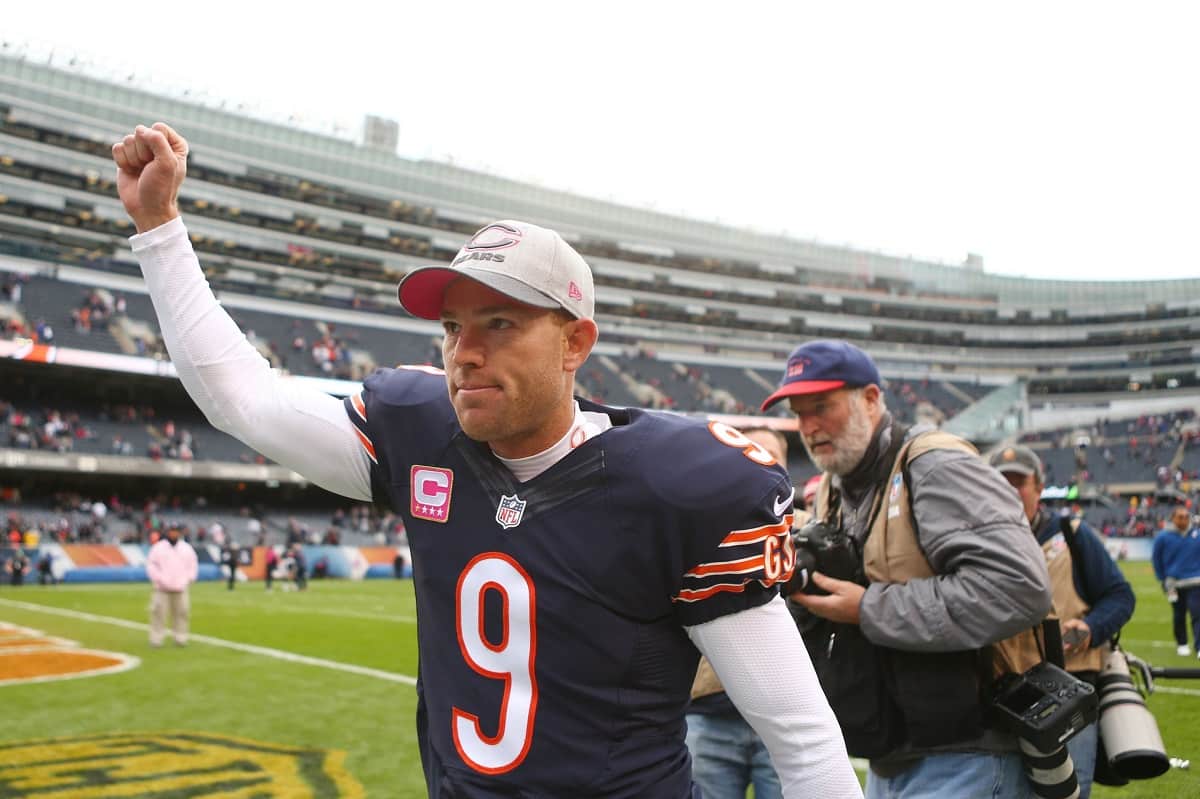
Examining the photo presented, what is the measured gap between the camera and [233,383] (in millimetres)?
2059

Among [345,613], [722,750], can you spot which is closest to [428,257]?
[345,613]

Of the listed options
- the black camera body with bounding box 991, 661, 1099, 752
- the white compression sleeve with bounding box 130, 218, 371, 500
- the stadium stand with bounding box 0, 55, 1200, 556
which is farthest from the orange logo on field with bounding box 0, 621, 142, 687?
the stadium stand with bounding box 0, 55, 1200, 556

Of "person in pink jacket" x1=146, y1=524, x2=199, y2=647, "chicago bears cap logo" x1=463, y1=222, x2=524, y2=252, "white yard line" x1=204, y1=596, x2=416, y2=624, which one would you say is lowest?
"white yard line" x1=204, y1=596, x2=416, y2=624

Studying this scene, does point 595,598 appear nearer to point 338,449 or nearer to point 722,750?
point 338,449

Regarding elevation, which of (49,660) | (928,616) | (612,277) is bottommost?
(49,660)

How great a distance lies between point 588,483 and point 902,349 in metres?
72.4

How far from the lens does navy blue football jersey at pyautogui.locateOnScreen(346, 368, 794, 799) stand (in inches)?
72.5

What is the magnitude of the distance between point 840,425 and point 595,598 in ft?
4.61

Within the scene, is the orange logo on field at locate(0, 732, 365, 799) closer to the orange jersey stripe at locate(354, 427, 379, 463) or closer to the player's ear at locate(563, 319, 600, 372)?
the orange jersey stripe at locate(354, 427, 379, 463)

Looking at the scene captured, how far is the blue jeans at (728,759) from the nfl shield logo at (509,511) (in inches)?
87.1

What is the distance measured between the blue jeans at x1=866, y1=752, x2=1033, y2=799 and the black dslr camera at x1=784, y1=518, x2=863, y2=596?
55cm

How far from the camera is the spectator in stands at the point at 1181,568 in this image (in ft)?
35.7

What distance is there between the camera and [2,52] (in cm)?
4781

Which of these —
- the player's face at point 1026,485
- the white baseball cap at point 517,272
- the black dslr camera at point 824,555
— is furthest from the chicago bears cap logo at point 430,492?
the player's face at point 1026,485
